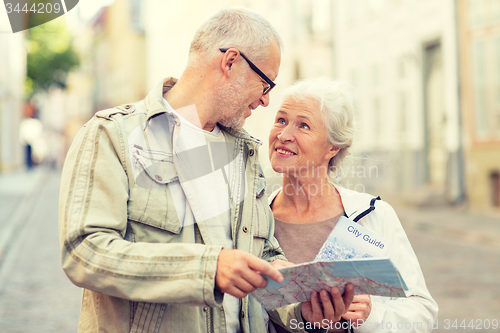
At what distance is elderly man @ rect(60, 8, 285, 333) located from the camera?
1537 millimetres

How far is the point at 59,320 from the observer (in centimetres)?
515

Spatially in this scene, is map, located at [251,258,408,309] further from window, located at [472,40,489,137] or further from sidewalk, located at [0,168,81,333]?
window, located at [472,40,489,137]

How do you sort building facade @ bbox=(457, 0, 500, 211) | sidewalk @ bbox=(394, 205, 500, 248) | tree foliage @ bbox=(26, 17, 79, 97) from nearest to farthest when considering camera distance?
sidewalk @ bbox=(394, 205, 500, 248) → building facade @ bbox=(457, 0, 500, 211) → tree foliage @ bbox=(26, 17, 79, 97)

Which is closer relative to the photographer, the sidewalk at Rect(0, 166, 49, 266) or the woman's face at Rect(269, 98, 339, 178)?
the woman's face at Rect(269, 98, 339, 178)

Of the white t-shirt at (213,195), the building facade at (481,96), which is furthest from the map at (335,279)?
the building facade at (481,96)

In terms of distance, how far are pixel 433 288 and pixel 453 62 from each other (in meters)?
A: 10.3

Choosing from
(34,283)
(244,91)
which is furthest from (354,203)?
(34,283)

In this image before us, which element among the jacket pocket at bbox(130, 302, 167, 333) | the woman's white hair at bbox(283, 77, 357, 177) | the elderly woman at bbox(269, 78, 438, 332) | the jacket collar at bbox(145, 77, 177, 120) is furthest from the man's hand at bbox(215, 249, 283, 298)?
the woman's white hair at bbox(283, 77, 357, 177)

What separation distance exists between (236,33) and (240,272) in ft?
2.91

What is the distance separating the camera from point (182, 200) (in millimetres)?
1817

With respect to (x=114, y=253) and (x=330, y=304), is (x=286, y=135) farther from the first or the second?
(x=114, y=253)

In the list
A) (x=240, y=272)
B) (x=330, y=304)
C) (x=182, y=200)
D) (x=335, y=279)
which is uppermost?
(x=182, y=200)

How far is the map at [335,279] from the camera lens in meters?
1.56

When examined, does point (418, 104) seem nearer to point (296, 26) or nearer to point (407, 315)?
point (296, 26)
